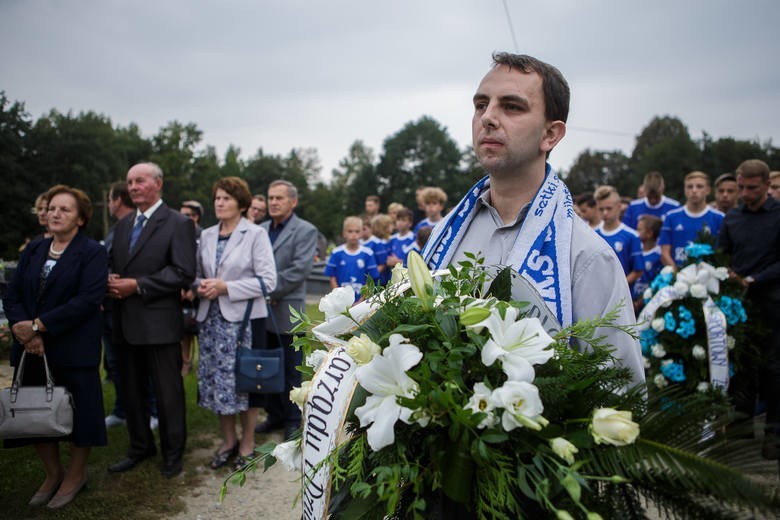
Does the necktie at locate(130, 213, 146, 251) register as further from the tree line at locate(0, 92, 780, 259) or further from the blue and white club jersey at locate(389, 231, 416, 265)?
the tree line at locate(0, 92, 780, 259)

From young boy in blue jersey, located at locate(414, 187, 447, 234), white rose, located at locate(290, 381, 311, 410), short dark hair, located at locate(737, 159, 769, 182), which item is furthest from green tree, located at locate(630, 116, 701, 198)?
white rose, located at locate(290, 381, 311, 410)

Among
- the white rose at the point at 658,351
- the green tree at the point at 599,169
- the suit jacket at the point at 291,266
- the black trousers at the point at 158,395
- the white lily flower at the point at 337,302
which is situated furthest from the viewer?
the green tree at the point at 599,169

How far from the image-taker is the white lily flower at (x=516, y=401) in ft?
3.89

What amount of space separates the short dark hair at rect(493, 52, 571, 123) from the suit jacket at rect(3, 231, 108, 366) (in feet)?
12.1

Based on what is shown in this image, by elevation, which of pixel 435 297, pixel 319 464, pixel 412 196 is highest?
pixel 412 196

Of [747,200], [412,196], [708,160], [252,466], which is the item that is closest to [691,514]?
[252,466]

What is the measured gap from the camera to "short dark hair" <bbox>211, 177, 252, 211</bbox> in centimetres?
529

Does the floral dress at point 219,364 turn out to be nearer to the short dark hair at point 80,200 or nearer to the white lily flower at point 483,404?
the short dark hair at point 80,200

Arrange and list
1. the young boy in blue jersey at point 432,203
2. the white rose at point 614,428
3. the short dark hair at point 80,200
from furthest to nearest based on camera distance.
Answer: the young boy in blue jersey at point 432,203
the short dark hair at point 80,200
the white rose at point 614,428

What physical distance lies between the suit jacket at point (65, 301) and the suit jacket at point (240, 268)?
0.96 metres

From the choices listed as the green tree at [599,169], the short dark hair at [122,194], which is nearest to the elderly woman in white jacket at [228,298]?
the short dark hair at [122,194]

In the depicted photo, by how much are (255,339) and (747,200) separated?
493 centimetres

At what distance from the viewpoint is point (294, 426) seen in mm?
6105

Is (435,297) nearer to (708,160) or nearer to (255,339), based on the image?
(255,339)
